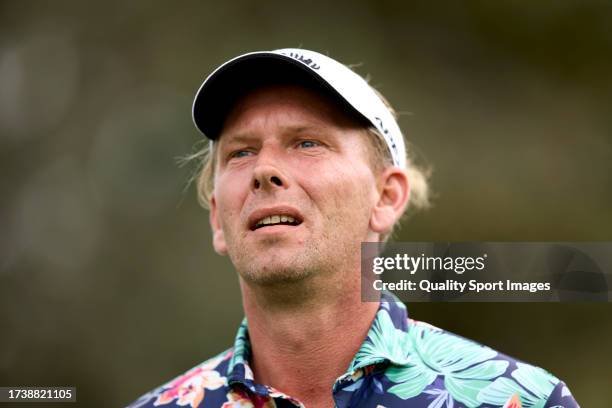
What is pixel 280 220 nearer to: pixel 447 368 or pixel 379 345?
pixel 379 345

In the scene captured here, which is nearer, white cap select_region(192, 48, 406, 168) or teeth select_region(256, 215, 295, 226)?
teeth select_region(256, 215, 295, 226)

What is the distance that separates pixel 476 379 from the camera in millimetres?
3219

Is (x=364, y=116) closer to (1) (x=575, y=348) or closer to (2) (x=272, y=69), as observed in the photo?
(2) (x=272, y=69)

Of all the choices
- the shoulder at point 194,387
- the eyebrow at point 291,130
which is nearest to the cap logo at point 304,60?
the eyebrow at point 291,130

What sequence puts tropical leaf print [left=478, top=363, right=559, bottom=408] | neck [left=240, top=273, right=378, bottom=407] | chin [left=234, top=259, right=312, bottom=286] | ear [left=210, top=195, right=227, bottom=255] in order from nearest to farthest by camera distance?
tropical leaf print [left=478, top=363, right=559, bottom=408] → chin [left=234, top=259, right=312, bottom=286] → neck [left=240, top=273, right=378, bottom=407] → ear [left=210, top=195, right=227, bottom=255]

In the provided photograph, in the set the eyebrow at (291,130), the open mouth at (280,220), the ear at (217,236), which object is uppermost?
the eyebrow at (291,130)

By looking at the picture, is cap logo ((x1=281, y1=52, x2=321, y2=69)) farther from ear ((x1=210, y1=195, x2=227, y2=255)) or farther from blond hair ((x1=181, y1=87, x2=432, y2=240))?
ear ((x1=210, y1=195, x2=227, y2=255))

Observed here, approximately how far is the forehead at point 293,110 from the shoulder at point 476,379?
0.93 metres

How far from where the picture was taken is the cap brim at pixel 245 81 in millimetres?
3496

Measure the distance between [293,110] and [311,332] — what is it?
88 cm

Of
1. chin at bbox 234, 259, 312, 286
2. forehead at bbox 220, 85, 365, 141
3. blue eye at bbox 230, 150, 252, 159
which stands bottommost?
chin at bbox 234, 259, 312, 286

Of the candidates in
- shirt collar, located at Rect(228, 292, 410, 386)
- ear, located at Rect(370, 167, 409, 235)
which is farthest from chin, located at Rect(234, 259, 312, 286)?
ear, located at Rect(370, 167, 409, 235)

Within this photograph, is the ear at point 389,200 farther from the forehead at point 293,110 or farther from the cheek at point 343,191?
the forehead at point 293,110

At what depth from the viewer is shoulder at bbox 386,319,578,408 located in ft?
10.3
